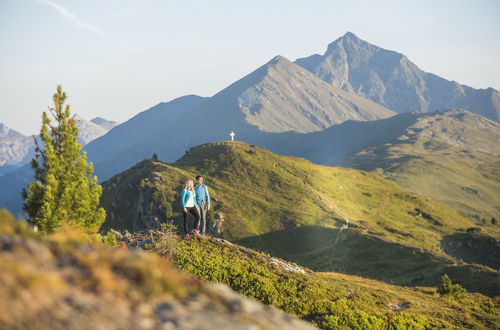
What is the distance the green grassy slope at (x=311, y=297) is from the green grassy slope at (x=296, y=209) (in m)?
44.6

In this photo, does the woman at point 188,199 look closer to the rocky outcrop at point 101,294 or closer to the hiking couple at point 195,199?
the hiking couple at point 195,199

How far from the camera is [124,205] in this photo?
132 metres

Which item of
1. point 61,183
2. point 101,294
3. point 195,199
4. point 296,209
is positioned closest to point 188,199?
point 195,199

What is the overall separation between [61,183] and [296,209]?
97.7 m

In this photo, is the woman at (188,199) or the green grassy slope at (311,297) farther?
the woman at (188,199)

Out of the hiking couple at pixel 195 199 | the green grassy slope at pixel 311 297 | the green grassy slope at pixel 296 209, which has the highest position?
the hiking couple at pixel 195 199

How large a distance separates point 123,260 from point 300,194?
120046mm

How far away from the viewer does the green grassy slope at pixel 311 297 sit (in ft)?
67.2

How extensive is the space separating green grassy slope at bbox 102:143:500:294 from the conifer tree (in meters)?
57.8

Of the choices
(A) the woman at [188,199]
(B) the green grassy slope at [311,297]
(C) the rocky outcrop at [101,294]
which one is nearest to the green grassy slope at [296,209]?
(B) the green grassy slope at [311,297]

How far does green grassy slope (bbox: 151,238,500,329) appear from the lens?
2047cm

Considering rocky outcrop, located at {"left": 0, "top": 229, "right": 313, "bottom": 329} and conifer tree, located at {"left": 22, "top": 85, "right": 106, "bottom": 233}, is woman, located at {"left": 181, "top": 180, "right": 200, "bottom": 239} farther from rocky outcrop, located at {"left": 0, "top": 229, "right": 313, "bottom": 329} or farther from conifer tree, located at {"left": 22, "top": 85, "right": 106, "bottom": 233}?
rocky outcrop, located at {"left": 0, "top": 229, "right": 313, "bottom": 329}

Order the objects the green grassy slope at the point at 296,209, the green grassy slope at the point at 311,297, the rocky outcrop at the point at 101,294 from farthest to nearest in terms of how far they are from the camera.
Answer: the green grassy slope at the point at 296,209
the green grassy slope at the point at 311,297
the rocky outcrop at the point at 101,294

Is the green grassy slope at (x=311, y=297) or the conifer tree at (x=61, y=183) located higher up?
the conifer tree at (x=61, y=183)
